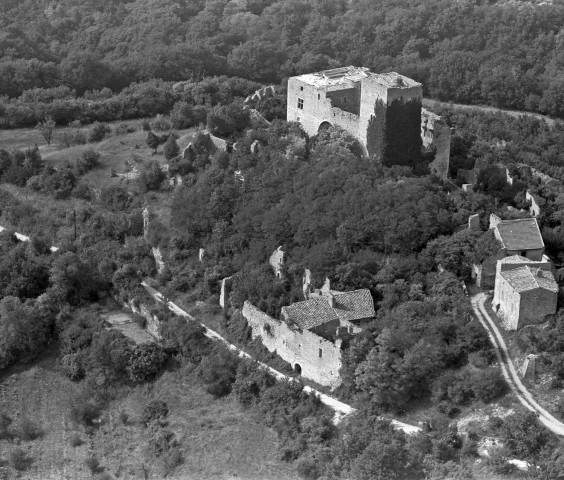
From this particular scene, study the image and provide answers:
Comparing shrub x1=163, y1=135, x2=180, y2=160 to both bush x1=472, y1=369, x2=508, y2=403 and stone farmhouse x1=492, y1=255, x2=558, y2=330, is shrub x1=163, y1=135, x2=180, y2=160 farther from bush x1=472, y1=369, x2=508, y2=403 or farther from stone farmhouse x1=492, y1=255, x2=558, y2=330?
bush x1=472, y1=369, x2=508, y2=403

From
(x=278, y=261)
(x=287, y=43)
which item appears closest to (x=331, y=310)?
(x=278, y=261)

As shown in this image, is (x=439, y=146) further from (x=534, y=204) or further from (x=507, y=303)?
(x=507, y=303)

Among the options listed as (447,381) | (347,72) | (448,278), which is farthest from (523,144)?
(447,381)

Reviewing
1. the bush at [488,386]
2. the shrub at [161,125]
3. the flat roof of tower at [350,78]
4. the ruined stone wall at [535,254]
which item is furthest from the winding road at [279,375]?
the shrub at [161,125]

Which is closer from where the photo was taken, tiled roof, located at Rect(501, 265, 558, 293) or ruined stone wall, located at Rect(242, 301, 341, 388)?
tiled roof, located at Rect(501, 265, 558, 293)

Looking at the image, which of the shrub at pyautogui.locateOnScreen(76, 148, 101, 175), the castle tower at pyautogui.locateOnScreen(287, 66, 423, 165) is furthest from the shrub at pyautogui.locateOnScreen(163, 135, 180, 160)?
the castle tower at pyautogui.locateOnScreen(287, 66, 423, 165)

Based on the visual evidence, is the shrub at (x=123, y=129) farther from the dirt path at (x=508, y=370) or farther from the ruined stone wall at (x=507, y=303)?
the ruined stone wall at (x=507, y=303)

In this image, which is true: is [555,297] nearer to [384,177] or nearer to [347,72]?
[384,177]
